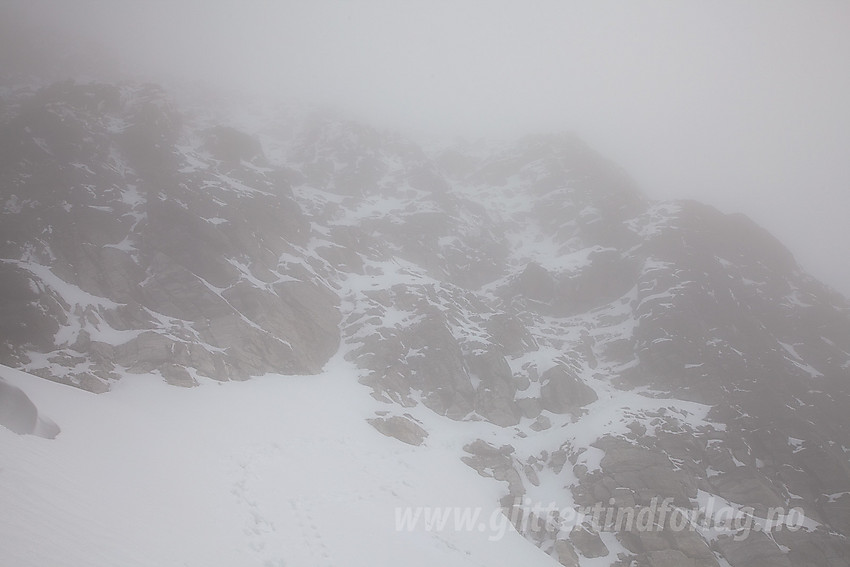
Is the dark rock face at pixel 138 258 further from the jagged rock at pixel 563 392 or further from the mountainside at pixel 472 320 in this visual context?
the jagged rock at pixel 563 392

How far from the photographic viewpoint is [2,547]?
6.58 meters

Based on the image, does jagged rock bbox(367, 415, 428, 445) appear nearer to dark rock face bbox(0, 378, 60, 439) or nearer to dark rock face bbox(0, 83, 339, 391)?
dark rock face bbox(0, 83, 339, 391)

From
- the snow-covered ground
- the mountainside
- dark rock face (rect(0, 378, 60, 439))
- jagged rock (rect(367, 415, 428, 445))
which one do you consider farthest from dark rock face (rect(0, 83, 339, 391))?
dark rock face (rect(0, 378, 60, 439))

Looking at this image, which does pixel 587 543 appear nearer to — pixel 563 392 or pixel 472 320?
pixel 563 392

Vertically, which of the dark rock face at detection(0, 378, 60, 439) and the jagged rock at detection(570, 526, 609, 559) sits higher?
the dark rock face at detection(0, 378, 60, 439)

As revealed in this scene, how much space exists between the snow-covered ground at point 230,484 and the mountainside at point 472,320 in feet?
8.36

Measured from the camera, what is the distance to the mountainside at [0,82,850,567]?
2556cm

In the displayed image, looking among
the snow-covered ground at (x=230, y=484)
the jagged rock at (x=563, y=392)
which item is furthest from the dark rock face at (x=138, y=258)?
the jagged rock at (x=563, y=392)

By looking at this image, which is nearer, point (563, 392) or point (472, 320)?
point (563, 392)

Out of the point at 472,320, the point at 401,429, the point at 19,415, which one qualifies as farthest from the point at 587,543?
the point at 19,415

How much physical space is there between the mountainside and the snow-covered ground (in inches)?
100

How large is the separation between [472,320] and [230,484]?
3183cm

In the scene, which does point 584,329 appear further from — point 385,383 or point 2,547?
point 2,547

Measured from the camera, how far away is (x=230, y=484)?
49.2 feet
